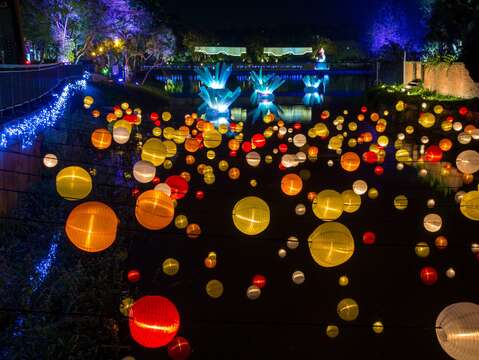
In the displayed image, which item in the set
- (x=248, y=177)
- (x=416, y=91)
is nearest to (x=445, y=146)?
(x=248, y=177)

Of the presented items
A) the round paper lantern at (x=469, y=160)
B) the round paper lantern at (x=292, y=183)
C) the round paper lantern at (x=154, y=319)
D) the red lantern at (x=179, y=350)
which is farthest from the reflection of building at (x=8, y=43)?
the round paper lantern at (x=154, y=319)

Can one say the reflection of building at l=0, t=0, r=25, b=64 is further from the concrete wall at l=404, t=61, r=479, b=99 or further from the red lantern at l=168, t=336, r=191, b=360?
the concrete wall at l=404, t=61, r=479, b=99

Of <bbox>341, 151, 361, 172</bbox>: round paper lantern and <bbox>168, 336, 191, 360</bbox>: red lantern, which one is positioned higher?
<bbox>341, 151, 361, 172</bbox>: round paper lantern

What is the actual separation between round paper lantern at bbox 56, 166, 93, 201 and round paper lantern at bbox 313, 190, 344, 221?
2241 millimetres

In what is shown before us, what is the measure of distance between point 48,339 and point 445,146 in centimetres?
641

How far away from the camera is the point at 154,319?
3453 millimetres

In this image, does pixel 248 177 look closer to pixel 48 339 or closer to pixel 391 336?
pixel 391 336

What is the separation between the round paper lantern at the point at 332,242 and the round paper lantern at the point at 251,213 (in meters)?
0.65

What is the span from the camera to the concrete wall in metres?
Answer: 21.0

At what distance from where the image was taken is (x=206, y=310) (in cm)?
701

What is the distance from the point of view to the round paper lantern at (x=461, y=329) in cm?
317

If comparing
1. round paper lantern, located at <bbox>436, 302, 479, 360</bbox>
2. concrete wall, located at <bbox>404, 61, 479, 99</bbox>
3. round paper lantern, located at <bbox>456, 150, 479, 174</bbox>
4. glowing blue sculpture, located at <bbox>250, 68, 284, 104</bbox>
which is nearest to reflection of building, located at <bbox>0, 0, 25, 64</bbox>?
round paper lantern, located at <bbox>456, 150, 479, 174</bbox>

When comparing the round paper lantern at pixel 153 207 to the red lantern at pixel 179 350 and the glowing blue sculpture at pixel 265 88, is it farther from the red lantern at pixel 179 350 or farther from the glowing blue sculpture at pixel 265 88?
the glowing blue sculpture at pixel 265 88

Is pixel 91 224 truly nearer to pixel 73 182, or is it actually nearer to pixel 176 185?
pixel 73 182
